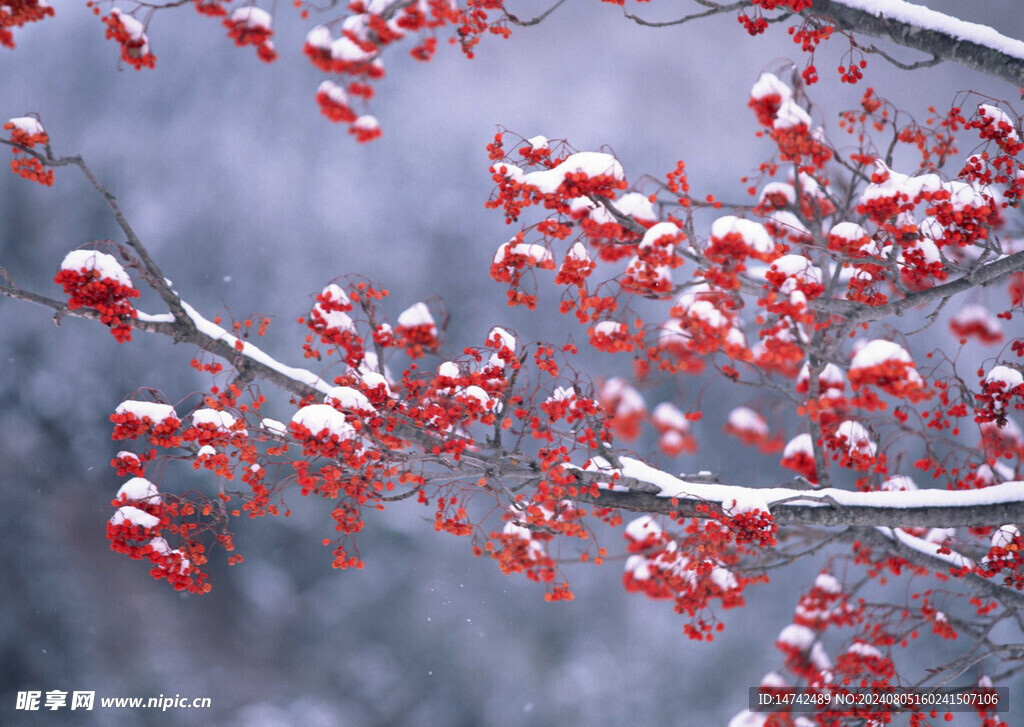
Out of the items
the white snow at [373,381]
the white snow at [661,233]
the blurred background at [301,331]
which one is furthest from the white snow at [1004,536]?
the blurred background at [301,331]

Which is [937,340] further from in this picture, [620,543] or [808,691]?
[808,691]

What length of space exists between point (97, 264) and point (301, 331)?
3.25 metres

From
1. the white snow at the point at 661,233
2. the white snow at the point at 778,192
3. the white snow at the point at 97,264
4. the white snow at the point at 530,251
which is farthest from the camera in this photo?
the white snow at the point at 778,192

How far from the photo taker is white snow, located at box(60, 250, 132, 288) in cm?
240

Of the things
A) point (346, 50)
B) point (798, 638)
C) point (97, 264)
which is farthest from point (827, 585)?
point (97, 264)

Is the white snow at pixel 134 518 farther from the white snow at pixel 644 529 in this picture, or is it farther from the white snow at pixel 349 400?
the white snow at pixel 644 529

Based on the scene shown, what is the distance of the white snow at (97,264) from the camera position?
7.86ft

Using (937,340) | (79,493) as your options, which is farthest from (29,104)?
(937,340)

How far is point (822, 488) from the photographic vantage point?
10.1ft

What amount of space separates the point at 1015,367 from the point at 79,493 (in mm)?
5855

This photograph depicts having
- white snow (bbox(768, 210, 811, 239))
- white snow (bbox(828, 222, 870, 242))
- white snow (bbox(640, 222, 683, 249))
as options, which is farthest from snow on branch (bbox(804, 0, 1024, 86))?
white snow (bbox(640, 222, 683, 249))

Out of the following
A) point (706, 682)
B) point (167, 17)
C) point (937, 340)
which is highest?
point (167, 17)

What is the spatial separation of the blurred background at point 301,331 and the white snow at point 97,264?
3.20 metres

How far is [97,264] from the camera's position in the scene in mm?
2443
